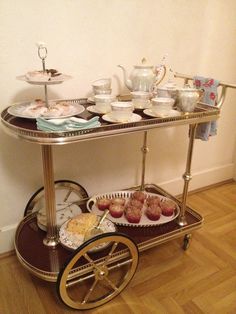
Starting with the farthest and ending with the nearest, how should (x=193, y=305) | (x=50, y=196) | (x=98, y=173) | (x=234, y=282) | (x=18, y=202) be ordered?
1. (x=98, y=173)
2. (x=18, y=202)
3. (x=234, y=282)
4. (x=193, y=305)
5. (x=50, y=196)

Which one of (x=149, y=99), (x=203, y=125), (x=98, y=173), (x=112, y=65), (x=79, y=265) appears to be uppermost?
(x=112, y=65)

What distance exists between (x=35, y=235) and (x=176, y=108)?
88 centimetres

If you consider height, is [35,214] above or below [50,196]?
below

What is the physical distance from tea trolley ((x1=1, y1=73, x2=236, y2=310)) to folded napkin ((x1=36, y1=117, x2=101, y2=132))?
2 centimetres

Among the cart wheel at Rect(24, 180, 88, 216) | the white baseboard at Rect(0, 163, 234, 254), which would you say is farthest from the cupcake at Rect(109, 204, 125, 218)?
the white baseboard at Rect(0, 163, 234, 254)

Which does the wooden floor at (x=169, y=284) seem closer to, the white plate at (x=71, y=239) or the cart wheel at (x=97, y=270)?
the cart wheel at (x=97, y=270)

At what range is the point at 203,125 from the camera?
148cm

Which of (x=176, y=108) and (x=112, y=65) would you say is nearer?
(x=176, y=108)

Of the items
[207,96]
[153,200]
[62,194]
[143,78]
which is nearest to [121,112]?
[143,78]

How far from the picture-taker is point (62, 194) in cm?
170

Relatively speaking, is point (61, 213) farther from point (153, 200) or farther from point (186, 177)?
point (186, 177)

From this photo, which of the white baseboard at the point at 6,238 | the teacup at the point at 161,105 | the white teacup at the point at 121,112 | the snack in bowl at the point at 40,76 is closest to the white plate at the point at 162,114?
the teacup at the point at 161,105

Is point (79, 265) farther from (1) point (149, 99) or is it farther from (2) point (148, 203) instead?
(1) point (149, 99)

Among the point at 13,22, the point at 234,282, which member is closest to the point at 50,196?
the point at 13,22
